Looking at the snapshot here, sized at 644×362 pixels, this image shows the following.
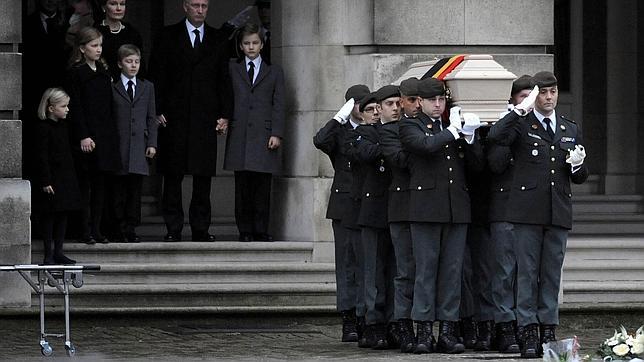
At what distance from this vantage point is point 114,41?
16484 millimetres

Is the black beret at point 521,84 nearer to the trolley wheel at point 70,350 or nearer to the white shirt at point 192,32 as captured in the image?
the trolley wheel at point 70,350

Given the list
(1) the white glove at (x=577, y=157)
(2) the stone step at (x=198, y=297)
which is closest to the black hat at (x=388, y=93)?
(1) the white glove at (x=577, y=157)

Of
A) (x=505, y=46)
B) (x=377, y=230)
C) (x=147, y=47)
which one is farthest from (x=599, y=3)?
(x=377, y=230)

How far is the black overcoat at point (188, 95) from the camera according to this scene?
54.6ft

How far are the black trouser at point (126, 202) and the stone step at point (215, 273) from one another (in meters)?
0.47

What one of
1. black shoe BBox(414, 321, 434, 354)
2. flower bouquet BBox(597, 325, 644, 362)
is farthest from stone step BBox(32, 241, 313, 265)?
flower bouquet BBox(597, 325, 644, 362)

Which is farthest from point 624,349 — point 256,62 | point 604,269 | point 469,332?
point 256,62

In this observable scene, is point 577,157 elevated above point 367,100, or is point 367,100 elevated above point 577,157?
point 367,100

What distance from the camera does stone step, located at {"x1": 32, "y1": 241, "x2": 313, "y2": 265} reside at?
16.1 m

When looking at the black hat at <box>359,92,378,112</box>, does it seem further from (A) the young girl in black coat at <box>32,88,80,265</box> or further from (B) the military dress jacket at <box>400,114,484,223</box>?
(A) the young girl in black coat at <box>32,88,80,265</box>

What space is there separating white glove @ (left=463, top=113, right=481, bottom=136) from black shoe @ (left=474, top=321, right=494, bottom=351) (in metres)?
1.47

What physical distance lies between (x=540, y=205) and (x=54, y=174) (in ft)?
14.0

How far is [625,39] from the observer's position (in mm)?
19219

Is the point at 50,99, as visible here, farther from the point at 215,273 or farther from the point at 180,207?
the point at 215,273
